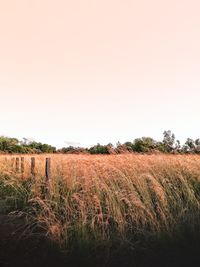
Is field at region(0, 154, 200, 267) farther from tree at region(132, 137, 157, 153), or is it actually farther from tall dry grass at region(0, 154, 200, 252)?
tree at region(132, 137, 157, 153)

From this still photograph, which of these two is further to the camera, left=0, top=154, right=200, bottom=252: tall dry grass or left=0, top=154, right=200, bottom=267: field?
left=0, top=154, right=200, bottom=252: tall dry grass

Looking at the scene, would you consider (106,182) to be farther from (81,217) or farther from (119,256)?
(119,256)

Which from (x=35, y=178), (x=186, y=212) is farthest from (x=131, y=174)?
(x=35, y=178)

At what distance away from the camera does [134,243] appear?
19.5ft

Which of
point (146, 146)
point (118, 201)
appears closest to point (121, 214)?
point (118, 201)

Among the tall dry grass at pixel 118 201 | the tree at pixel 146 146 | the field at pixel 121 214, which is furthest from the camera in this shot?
the tree at pixel 146 146

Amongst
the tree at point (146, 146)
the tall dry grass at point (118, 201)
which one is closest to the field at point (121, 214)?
the tall dry grass at point (118, 201)

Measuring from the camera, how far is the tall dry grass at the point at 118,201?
6211 millimetres

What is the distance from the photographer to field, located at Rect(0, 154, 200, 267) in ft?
18.7

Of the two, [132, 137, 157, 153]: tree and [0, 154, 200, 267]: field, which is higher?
[132, 137, 157, 153]: tree

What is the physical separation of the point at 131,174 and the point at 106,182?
543 mm

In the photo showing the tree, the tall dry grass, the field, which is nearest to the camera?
the field

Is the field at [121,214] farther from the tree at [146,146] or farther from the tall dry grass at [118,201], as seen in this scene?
the tree at [146,146]

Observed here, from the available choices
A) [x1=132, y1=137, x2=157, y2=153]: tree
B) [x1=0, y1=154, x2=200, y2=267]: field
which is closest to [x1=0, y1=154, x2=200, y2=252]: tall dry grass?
[x1=0, y1=154, x2=200, y2=267]: field
